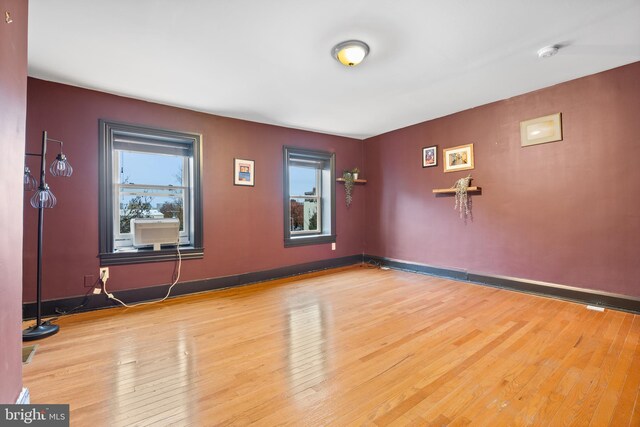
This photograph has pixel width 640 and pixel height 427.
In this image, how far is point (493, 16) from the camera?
2.07m

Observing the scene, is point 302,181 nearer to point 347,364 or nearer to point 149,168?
point 149,168

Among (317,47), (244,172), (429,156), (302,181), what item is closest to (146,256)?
(244,172)

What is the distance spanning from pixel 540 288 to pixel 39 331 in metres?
5.12

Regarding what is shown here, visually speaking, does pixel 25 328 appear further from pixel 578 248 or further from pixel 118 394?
pixel 578 248

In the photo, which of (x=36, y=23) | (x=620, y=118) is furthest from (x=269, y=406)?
(x=620, y=118)

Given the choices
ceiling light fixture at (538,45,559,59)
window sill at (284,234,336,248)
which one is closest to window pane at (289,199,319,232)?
window sill at (284,234,336,248)

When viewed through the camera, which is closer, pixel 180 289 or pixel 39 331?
pixel 39 331

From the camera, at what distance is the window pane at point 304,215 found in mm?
5000

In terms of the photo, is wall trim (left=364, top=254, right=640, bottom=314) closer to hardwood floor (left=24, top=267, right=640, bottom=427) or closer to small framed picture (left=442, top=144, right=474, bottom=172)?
hardwood floor (left=24, top=267, right=640, bottom=427)

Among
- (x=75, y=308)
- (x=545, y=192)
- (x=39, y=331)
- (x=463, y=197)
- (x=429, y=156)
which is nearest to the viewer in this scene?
(x=39, y=331)

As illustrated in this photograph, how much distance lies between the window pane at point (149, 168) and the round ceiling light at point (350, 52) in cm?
257

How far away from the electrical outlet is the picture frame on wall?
207 inches

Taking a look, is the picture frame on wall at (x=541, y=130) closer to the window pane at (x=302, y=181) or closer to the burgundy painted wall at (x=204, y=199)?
the burgundy painted wall at (x=204, y=199)

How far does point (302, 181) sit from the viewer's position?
5.10m
